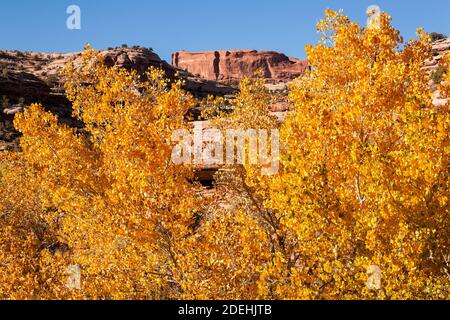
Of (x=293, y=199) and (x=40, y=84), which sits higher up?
(x=40, y=84)

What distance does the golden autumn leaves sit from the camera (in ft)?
41.2

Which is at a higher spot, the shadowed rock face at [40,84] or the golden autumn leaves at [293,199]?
the shadowed rock face at [40,84]

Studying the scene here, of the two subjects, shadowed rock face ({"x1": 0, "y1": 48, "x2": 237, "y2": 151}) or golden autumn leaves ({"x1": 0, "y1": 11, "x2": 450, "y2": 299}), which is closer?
golden autumn leaves ({"x1": 0, "y1": 11, "x2": 450, "y2": 299})

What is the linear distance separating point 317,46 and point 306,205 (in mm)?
13705

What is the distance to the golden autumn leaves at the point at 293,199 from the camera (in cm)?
1256

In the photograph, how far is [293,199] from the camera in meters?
12.5

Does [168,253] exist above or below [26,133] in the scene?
below

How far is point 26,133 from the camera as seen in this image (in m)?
26.1

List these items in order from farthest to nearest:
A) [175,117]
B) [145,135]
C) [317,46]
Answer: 1. [317,46]
2. [175,117]
3. [145,135]

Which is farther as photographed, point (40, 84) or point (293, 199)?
point (40, 84)

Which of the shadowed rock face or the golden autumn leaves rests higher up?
the shadowed rock face

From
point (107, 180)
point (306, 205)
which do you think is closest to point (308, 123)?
point (306, 205)

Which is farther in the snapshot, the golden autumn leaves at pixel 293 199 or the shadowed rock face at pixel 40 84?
the shadowed rock face at pixel 40 84
